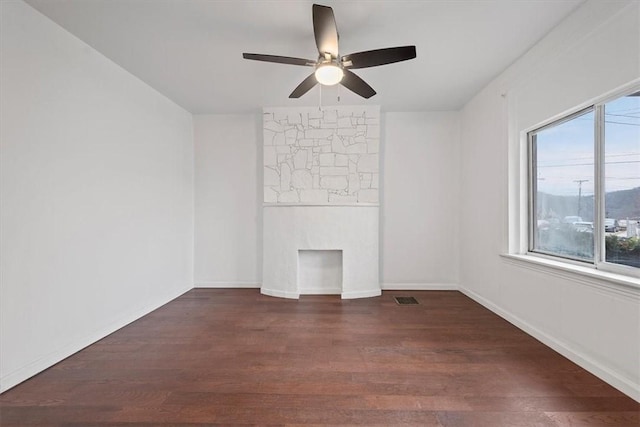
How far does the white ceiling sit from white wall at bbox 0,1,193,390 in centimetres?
32

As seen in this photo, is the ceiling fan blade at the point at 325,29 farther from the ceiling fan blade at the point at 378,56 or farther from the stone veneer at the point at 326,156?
the stone veneer at the point at 326,156

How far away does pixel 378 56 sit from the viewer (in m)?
2.13

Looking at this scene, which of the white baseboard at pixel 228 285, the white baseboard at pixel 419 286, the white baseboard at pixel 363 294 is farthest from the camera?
the white baseboard at pixel 228 285

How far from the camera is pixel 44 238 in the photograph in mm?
2104

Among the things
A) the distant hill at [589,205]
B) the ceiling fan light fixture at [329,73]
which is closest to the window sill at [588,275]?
the distant hill at [589,205]

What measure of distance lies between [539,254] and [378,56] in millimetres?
2528

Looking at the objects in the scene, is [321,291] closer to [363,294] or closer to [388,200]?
[363,294]

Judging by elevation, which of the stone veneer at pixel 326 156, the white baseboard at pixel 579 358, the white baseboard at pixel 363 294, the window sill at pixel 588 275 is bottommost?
the white baseboard at pixel 363 294

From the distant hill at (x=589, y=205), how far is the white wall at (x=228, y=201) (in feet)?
11.7

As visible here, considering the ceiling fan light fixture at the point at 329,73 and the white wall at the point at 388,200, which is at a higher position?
the ceiling fan light fixture at the point at 329,73

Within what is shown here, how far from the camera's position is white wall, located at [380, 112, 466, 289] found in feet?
13.9

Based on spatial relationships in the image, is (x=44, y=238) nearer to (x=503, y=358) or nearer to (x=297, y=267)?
(x=297, y=267)

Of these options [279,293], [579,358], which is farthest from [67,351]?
[579,358]

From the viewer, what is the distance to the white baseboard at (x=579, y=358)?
176 cm
